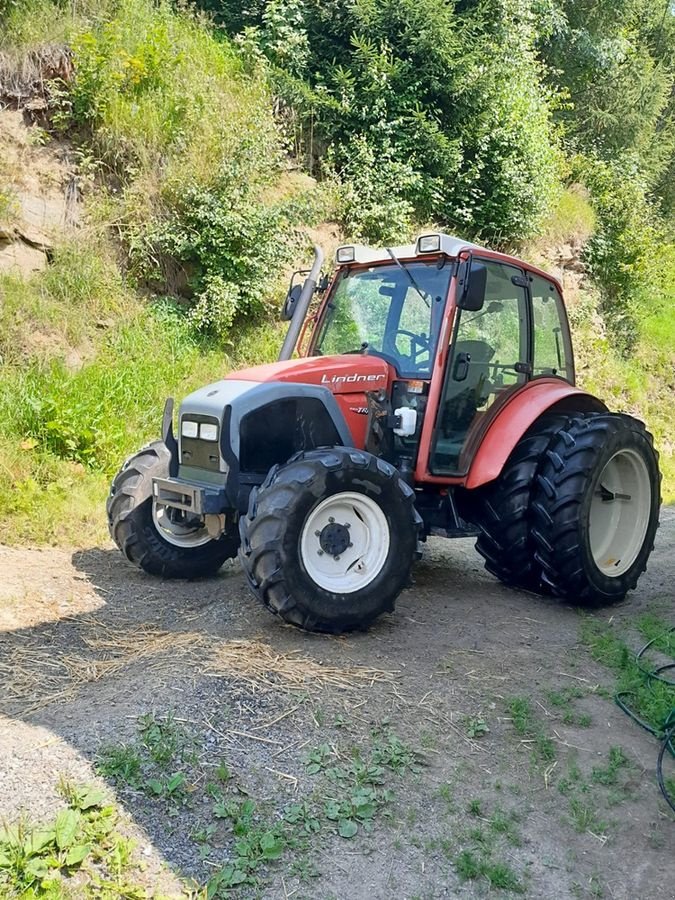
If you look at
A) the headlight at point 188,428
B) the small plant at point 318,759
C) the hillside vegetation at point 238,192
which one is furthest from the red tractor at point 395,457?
the hillside vegetation at point 238,192

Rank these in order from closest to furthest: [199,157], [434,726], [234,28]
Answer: [434,726]
[199,157]
[234,28]

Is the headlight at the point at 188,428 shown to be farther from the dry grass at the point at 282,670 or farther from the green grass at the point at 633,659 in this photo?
the green grass at the point at 633,659

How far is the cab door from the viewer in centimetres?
542

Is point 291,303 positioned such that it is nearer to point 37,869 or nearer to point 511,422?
point 511,422

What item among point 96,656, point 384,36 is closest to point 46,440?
point 96,656

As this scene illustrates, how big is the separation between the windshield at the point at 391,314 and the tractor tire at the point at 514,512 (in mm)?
878

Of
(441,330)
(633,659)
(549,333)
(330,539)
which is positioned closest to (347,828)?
(330,539)

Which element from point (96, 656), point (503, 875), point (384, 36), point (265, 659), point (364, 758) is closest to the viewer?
point (503, 875)

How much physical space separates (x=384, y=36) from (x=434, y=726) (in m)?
11.3

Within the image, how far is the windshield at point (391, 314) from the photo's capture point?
5.43 metres

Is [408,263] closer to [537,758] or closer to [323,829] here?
[537,758]

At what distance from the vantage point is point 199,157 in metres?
10.4

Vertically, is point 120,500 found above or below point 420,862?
above

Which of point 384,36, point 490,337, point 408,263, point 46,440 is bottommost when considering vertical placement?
point 46,440
